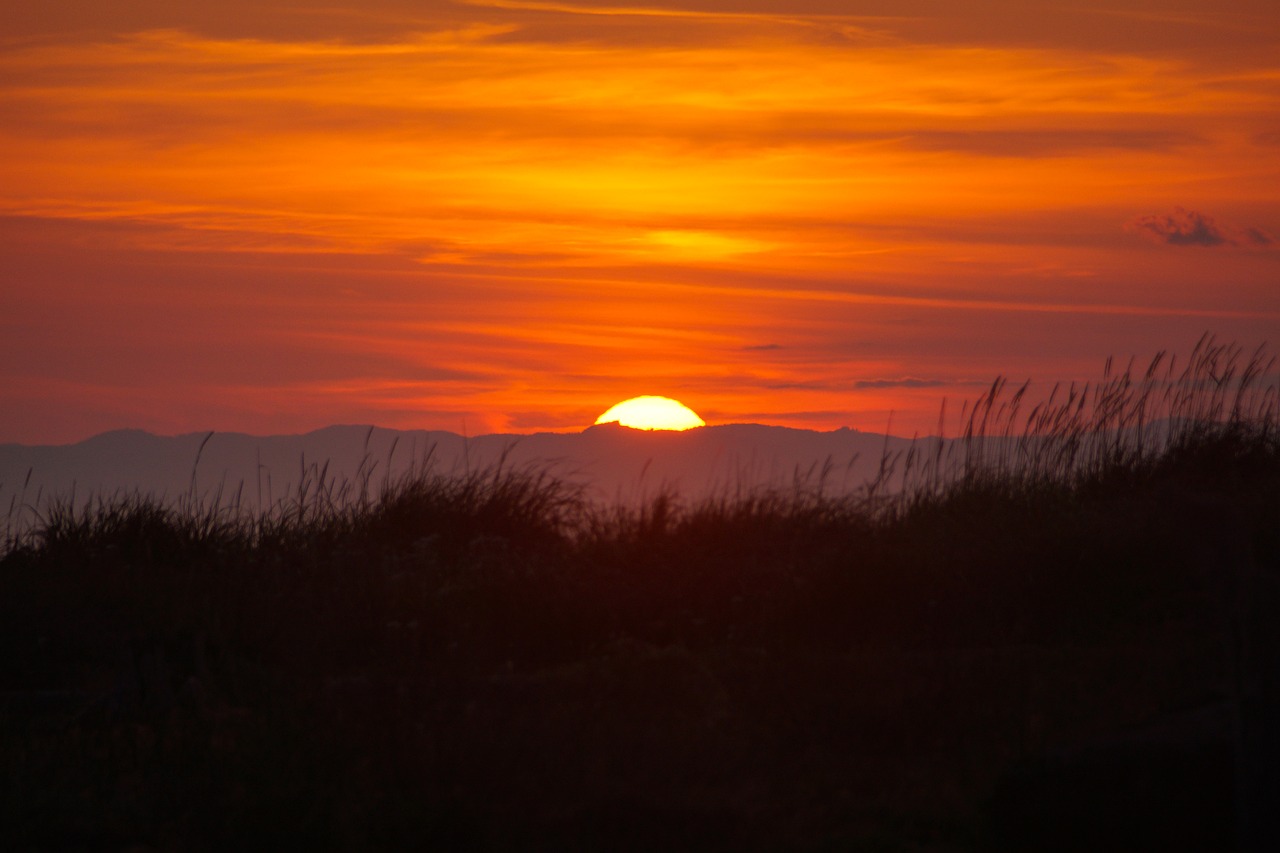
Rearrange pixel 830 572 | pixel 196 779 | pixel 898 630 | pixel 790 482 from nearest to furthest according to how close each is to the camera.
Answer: pixel 196 779 < pixel 898 630 < pixel 830 572 < pixel 790 482

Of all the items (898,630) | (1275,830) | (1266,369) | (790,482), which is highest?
(1266,369)

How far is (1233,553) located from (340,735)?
3455 millimetres

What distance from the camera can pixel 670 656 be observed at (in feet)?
23.0

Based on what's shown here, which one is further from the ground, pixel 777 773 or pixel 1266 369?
pixel 1266 369

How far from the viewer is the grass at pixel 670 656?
4723 mm

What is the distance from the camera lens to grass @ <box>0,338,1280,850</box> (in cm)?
472

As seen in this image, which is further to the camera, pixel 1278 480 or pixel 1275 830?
pixel 1278 480

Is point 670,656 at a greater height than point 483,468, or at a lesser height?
lesser

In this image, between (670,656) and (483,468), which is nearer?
(670,656)

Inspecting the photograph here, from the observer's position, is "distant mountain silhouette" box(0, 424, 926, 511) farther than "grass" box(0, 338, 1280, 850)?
Yes

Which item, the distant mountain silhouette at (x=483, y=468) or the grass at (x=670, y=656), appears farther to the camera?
the distant mountain silhouette at (x=483, y=468)

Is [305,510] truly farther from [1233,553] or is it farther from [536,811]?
A: [1233,553]

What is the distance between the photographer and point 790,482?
10.7 meters

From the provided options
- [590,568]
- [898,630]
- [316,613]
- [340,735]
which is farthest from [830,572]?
[340,735]
